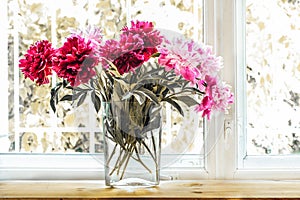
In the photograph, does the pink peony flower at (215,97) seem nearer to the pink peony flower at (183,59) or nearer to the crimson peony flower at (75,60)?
the pink peony flower at (183,59)

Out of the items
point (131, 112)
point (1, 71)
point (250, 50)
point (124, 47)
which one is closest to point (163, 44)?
point (124, 47)

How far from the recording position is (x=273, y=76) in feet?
6.66

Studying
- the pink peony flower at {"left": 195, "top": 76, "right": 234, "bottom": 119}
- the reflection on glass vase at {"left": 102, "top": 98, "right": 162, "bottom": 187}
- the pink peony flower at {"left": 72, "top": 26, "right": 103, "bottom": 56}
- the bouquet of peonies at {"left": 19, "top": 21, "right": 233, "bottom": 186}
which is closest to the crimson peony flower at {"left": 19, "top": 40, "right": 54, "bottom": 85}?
the bouquet of peonies at {"left": 19, "top": 21, "right": 233, "bottom": 186}

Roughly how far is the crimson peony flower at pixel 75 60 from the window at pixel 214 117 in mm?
272

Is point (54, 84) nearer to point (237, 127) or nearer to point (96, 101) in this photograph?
point (96, 101)

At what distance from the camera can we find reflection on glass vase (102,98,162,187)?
1.79 meters

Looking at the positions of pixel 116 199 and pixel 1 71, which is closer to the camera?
pixel 116 199

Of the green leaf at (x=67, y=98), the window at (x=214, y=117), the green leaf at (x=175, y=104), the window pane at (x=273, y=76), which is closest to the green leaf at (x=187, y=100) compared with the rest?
the green leaf at (x=175, y=104)

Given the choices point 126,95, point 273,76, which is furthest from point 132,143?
point 273,76

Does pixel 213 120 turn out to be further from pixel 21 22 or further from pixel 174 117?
pixel 21 22

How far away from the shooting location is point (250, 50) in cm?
202

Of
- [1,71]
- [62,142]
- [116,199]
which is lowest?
[116,199]

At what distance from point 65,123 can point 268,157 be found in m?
0.76

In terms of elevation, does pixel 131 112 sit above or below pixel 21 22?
below
